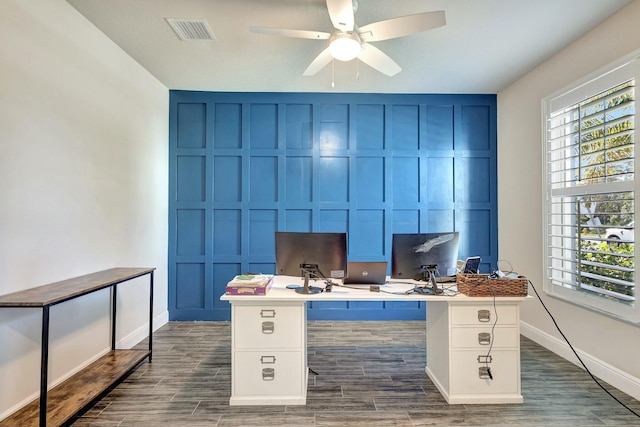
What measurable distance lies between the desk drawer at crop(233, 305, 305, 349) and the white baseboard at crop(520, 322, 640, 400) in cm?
245

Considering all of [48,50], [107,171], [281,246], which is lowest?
[281,246]

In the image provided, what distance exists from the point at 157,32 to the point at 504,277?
11.3 feet

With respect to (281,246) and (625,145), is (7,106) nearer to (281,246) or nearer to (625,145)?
(281,246)

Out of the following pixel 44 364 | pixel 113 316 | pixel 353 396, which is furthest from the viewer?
pixel 113 316

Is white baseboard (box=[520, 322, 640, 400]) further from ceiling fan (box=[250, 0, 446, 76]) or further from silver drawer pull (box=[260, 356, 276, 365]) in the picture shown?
ceiling fan (box=[250, 0, 446, 76])

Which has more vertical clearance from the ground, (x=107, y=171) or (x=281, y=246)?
(x=107, y=171)

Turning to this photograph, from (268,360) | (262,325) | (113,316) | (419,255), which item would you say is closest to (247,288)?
(262,325)

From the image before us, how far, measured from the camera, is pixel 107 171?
280 cm

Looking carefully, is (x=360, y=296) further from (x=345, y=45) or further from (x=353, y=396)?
(x=345, y=45)

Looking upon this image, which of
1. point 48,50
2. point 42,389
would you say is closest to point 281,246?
point 42,389

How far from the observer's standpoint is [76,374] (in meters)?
2.39

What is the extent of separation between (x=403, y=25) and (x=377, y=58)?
0.46m

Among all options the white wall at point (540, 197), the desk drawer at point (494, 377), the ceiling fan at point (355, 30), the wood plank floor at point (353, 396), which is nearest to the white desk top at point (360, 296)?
the desk drawer at point (494, 377)

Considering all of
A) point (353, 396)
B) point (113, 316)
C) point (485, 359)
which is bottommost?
point (353, 396)
